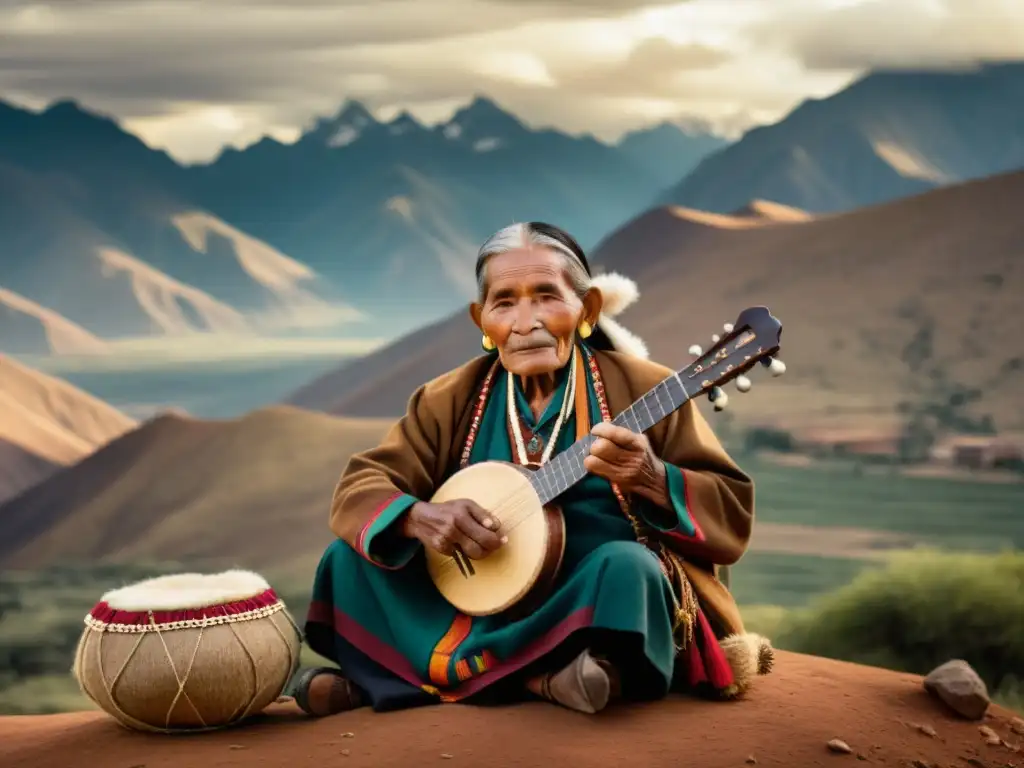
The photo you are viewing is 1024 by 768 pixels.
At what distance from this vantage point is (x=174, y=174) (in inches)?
552

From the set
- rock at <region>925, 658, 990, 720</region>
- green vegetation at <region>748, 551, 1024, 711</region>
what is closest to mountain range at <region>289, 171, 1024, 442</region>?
green vegetation at <region>748, 551, 1024, 711</region>

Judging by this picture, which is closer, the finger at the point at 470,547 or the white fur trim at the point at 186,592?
the finger at the point at 470,547

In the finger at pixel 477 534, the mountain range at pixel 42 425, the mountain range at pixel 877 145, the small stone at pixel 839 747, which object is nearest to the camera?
the small stone at pixel 839 747

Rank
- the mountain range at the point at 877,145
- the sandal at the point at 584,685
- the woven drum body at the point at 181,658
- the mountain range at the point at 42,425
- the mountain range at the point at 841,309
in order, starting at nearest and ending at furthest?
the sandal at the point at 584,685 → the woven drum body at the point at 181,658 → the mountain range at the point at 841,309 → the mountain range at the point at 42,425 → the mountain range at the point at 877,145

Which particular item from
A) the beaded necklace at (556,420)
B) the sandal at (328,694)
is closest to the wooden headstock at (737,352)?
the beaded necklace at (556,420)

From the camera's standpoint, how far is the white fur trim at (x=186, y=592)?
434 cm

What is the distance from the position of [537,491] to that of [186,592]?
112 centimetres

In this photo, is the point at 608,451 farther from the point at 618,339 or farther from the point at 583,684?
the point at 618,339

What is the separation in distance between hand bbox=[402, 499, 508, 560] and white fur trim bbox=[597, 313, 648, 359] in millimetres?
706

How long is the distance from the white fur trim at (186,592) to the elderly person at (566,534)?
24cm

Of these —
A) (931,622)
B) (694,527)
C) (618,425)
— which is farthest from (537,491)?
(931,622)

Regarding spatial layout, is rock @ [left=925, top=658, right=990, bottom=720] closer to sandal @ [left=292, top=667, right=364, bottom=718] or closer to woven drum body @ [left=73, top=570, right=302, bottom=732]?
sandal @ [left=292, top=667, right=364, bottom=718]

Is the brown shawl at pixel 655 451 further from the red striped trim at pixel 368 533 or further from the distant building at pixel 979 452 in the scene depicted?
the distant building at pixel 979 452

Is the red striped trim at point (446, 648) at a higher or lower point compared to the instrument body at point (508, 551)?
lower
